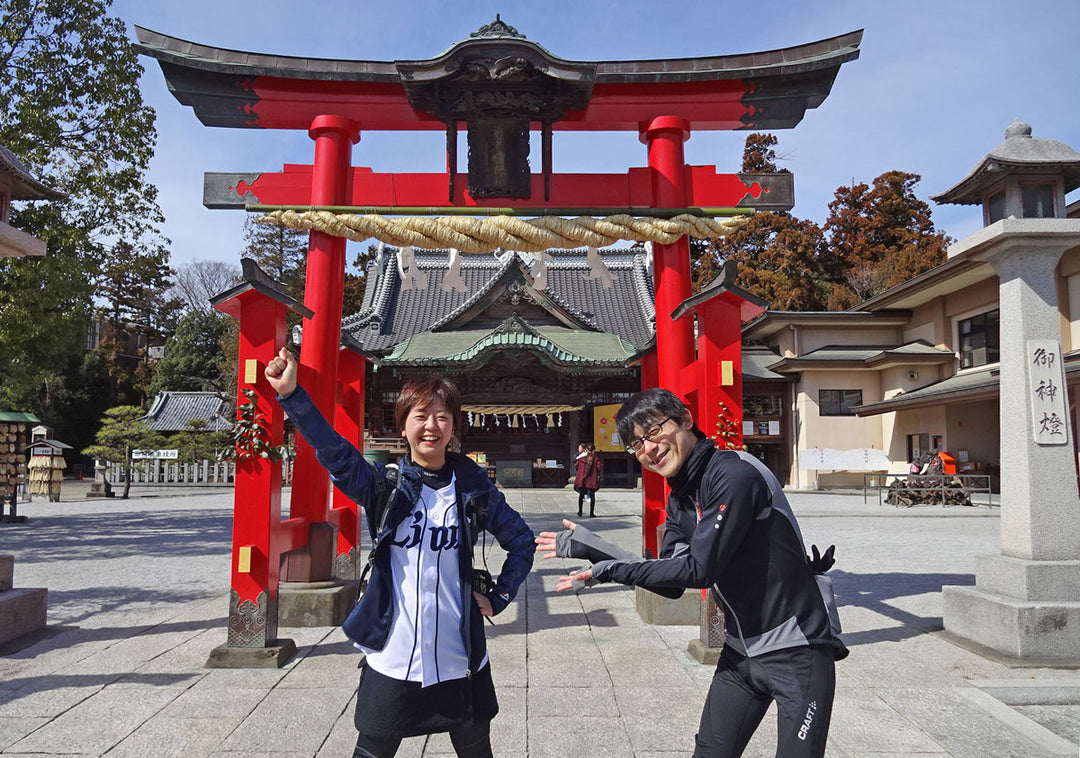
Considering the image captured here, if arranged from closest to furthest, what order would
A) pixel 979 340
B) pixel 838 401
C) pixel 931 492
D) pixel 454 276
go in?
pixel 454 276 → pixel 931 492 → pixel 979 340 → pixel 838 401

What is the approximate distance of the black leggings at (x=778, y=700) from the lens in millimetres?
2119

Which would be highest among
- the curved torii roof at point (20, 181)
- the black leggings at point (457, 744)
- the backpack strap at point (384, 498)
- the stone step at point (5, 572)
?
the curved torii roof at point (20, 181)

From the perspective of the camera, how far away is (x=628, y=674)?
4.59 m

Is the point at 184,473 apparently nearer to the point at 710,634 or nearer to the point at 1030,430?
the point at 710,634

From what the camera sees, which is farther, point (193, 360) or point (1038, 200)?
point (193, 360)

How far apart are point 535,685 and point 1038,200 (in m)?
5.50

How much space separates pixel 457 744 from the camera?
7.53ft

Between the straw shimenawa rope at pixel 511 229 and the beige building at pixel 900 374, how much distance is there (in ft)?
45.7

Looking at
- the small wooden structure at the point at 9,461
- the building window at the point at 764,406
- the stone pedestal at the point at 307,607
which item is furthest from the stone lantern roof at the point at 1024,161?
the building window at the point at 764,406

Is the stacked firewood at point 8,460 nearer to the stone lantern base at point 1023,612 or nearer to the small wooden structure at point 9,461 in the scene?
the small wooden structure at point 9,461

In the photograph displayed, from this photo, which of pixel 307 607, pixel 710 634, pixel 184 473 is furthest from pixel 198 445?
pixel 710 634

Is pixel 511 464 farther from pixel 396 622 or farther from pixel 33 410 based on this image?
pixel 33 410

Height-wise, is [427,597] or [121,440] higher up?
[121,440]

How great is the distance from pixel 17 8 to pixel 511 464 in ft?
54.8
